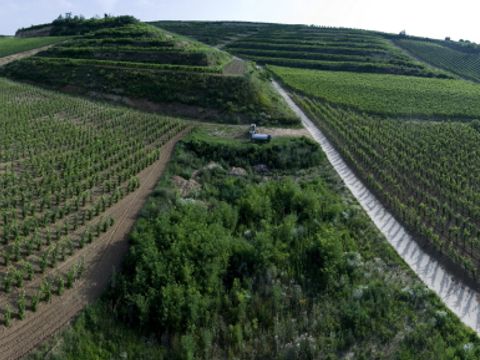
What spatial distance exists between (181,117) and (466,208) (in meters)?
26.8

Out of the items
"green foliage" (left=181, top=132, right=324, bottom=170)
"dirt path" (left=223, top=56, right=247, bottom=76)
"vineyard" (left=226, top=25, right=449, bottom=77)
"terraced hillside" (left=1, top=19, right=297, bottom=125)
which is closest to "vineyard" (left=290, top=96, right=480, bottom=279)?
"green foliage" (left=181, top=132, right=324, bottom=170)

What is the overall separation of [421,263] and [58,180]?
20000mm

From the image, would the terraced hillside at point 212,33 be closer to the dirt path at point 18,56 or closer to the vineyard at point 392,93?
the vineyard at point 392,93

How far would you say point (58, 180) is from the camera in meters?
21.8

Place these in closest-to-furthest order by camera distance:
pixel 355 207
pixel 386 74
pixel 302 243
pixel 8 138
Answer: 1. pixel 302 243
2. pixel 355 207
3. pixel 8 138
4. pixel 386 74

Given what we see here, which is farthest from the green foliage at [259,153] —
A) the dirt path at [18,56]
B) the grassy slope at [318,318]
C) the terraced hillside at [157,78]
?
the dirt path at [18,56]

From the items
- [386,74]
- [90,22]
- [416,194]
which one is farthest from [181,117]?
[90,22]

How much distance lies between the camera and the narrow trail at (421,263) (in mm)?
14570

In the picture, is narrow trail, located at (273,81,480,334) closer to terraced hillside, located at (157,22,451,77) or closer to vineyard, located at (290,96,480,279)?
vineyard, located at (290,96,480,279)

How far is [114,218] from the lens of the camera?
19078 mm

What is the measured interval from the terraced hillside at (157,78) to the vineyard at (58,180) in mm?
5319

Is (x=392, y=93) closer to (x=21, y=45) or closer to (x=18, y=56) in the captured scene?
(x=18, y=56)

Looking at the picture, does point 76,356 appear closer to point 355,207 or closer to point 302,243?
point 302,243

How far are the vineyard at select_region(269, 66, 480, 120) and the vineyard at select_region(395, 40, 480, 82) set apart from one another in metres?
29.2
